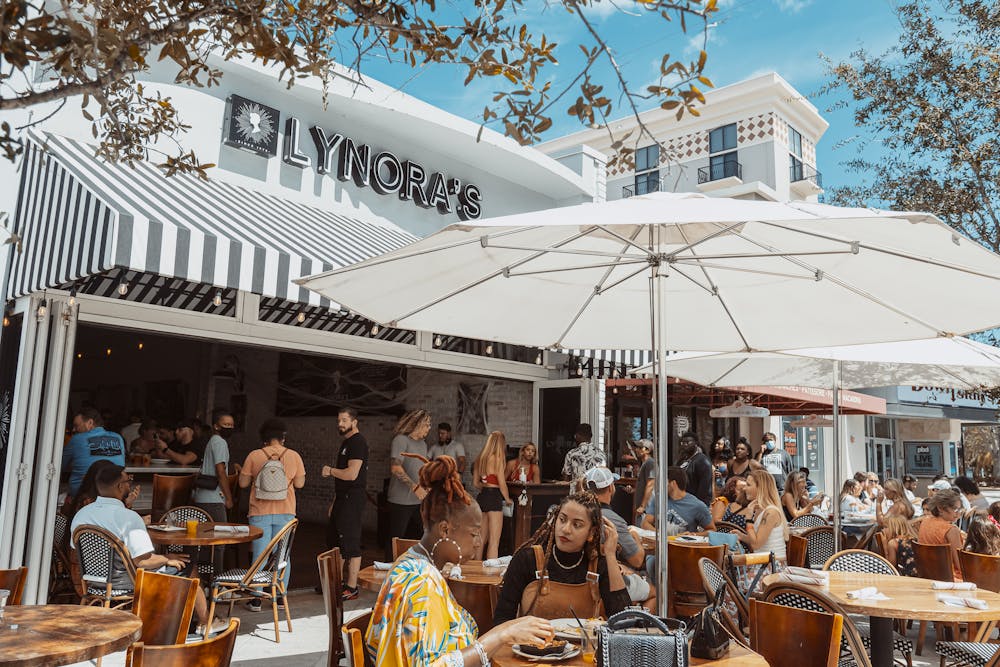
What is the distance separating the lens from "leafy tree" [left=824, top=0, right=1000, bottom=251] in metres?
8.91

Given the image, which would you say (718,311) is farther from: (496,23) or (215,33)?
(215,33)

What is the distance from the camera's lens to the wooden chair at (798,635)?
2945mm

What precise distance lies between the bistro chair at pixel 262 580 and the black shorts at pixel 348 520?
0.83 meters

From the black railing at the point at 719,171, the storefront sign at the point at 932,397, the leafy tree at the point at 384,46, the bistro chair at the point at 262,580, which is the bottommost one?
the bistro chair at the point at 262,580

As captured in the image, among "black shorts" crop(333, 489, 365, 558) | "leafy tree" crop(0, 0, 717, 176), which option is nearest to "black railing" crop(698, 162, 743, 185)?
"black shorts" crop(333, 489, 365, 558)

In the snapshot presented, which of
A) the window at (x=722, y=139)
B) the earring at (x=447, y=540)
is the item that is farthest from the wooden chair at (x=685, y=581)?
the window at (x=722, y=139)

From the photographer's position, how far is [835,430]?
705 cm

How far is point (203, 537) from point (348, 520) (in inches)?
57.1

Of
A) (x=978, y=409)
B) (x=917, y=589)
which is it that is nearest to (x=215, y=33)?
(x=917, y=589)

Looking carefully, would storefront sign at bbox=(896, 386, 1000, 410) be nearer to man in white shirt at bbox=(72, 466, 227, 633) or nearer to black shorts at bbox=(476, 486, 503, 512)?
black shorts at bbox=(476, 486, 503, 512)

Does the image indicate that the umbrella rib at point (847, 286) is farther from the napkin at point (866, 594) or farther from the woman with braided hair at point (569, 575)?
the napkin at point (866, 594)

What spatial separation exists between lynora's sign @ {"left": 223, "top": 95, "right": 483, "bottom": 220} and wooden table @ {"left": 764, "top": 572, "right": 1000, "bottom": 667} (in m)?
5.86

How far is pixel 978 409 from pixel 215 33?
1380 inches

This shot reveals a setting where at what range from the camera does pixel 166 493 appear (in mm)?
8039
